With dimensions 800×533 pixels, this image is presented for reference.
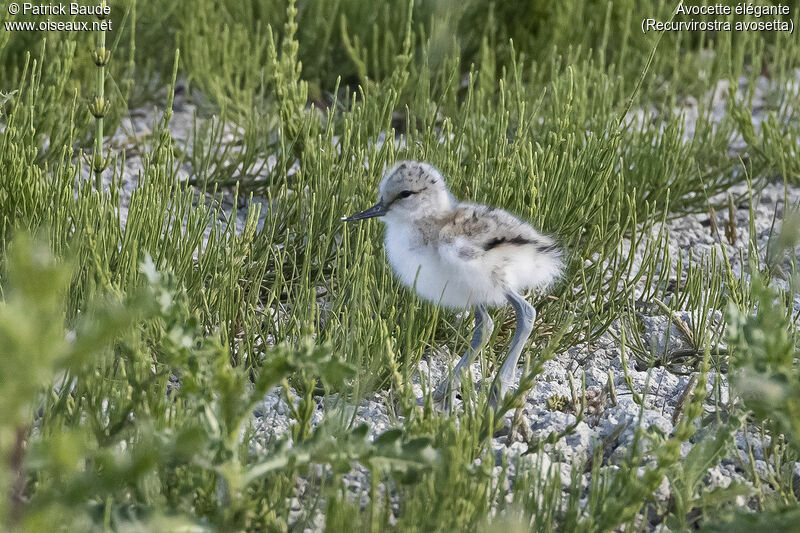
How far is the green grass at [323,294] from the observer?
6.41 feet

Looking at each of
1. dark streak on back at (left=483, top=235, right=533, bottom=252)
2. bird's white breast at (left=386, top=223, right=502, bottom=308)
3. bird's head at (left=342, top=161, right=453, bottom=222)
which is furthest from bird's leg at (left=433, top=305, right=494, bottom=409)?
bird's head at (left=342, top=161, right=453, bottom=222)

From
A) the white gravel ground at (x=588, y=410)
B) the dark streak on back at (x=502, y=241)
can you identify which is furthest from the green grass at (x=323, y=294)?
the dark streak on back at (x=502, y=241)

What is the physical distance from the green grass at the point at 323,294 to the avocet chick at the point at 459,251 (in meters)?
0.12

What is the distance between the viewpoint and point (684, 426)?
2.07m

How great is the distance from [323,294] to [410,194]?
2.42ft

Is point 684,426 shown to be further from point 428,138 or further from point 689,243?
point 689,243

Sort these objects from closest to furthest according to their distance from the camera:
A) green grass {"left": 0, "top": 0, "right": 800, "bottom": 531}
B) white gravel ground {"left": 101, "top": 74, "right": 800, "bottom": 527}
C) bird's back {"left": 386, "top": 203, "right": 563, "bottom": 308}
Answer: green grass {"left": 0, "top": 0, "right": 800, "bottom": 531} → white gravel ground {"left": 101, "top": 74, "right": 800, "bottom": 527} → bird's back {"left": 386, "top": 203, "right": 563, "bottom": 308}

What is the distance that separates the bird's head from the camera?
2.92 m

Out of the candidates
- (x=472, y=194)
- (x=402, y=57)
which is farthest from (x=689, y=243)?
(x=402, y=57)

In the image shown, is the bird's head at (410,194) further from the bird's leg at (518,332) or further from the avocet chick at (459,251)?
the bird's leg at (518,332)

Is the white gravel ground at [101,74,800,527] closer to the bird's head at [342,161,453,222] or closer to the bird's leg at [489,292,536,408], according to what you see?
the bird's leg at [489,292,536,408]

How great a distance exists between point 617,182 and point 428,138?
2.43 ft

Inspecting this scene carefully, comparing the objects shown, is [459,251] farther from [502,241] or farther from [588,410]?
[588,410]

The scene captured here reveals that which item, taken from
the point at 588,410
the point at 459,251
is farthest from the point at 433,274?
the point at 588,410
